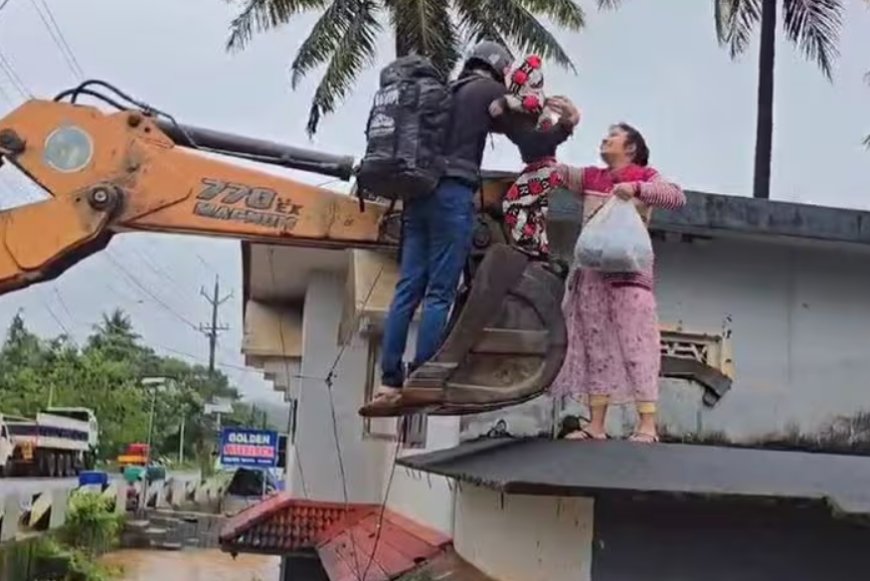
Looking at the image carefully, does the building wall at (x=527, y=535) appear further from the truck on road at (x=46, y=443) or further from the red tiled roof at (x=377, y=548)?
the truck on road at (x=46, y=443)

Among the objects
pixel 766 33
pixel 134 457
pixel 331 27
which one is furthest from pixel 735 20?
pixel 134 457

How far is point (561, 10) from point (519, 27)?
2.58 feet

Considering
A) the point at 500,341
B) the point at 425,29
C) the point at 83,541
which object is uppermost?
the point at 425,29

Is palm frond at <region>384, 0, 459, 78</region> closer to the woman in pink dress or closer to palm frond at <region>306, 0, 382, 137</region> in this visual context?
palm frond at <region>306, 0, 382, 137</region>

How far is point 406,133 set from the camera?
4.70 meters

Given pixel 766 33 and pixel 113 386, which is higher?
pixel 766 33

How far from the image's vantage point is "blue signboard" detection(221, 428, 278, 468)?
3219 cm

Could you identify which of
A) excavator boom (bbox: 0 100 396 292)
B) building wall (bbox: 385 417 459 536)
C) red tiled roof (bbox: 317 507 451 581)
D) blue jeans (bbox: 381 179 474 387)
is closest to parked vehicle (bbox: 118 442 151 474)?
red tiled roof (bbox: 317 507 451 581)

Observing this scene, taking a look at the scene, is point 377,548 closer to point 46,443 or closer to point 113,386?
point 46,443

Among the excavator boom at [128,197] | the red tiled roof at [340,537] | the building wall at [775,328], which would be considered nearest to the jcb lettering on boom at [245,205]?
the excavator boom at [128,197]

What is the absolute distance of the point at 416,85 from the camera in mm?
4727

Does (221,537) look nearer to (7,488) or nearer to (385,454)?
(385,454)

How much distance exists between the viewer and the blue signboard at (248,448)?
3219cm

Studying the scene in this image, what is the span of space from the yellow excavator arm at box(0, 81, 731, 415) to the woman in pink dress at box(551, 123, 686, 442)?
10.5 inches
